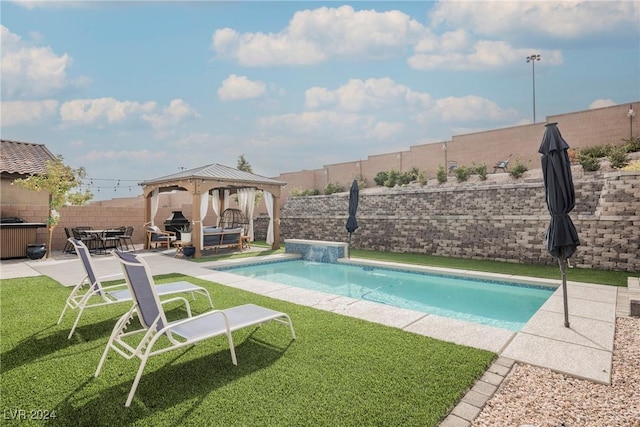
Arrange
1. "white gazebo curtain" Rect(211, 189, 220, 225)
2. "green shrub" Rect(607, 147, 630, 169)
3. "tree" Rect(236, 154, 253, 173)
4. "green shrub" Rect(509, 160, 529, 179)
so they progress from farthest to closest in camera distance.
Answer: "tree" Rect(236, 154, 253, 173) < "green shrub" Rect(509, 160, 529, 179) < "white gazebo curtain" Rect(211, 189, 220, 225) < "green shrub" Rect(607, 147, 630, 169)

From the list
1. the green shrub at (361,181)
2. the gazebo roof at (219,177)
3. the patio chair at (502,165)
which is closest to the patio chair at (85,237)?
the gazebo roof at (219,177)

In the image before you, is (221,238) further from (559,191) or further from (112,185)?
(112,185)

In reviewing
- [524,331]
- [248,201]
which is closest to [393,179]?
[248,201]

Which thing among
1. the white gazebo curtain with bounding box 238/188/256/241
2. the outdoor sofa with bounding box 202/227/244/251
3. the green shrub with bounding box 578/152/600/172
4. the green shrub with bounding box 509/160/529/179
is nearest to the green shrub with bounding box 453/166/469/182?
the green shrub with bounding box 509/160/529/179

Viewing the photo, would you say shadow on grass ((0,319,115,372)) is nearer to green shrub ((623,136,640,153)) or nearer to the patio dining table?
the patio dining table

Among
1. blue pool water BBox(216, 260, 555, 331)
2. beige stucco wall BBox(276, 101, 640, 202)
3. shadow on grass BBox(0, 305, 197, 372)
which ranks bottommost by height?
blue pool water BBox(216, 260, 555, 331)

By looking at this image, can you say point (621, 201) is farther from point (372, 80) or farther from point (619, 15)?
point (372, 80)

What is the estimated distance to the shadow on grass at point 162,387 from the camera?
Result: 2.36 m

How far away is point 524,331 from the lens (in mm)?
4059

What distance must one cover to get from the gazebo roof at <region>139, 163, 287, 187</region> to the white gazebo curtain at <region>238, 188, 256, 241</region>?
4.58 feet

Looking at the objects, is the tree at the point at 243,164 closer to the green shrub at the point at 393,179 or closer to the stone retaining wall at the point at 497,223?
the green shrub at the point at 393,179

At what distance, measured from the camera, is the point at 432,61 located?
10.9 m

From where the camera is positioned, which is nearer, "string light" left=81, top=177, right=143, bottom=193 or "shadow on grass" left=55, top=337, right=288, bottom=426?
"shadow on grass" left=55, top=337, right=288, bottom=426

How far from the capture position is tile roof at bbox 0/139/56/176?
12.0m
